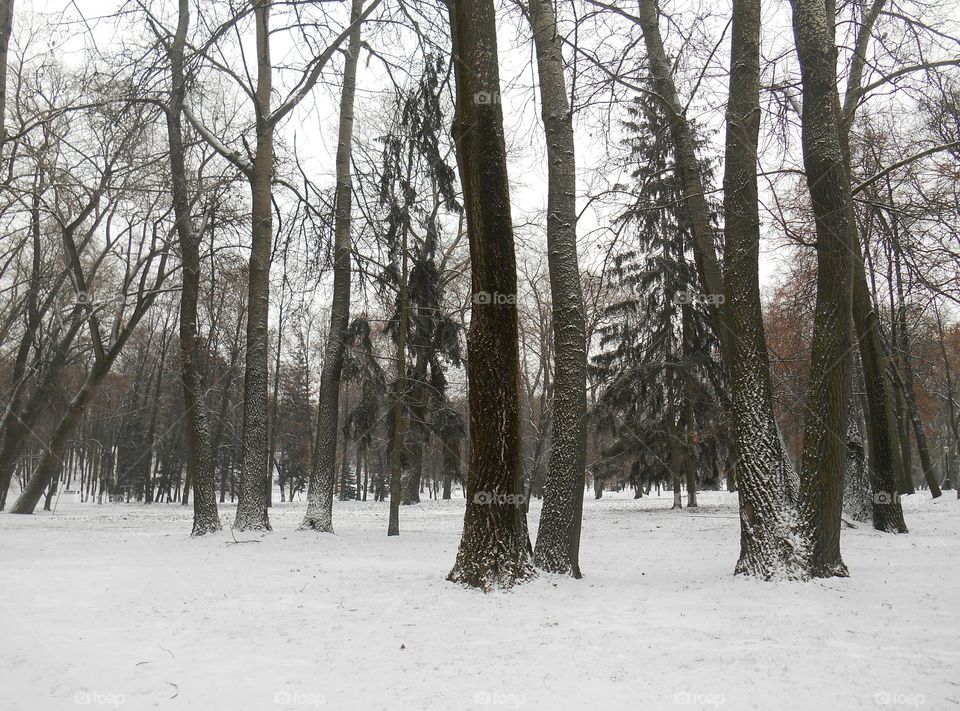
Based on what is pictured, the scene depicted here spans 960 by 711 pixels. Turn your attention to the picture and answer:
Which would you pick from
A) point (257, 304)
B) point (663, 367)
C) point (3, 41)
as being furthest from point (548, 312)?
point (3, 41)

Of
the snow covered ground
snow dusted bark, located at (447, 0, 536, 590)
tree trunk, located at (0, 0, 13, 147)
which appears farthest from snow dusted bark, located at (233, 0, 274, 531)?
snow dusted bark, located at (447, 0, 536, 590)

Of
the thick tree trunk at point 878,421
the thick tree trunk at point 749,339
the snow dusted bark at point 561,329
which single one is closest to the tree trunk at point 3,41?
the snow dusted bark at point 561,329

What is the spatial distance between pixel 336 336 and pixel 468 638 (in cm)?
988

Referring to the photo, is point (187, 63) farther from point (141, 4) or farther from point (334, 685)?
point (334, 685)

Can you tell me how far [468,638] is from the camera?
439cm

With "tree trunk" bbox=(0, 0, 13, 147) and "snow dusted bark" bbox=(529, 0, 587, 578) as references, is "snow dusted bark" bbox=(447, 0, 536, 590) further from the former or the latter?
"tree trunk" bbox=(0, 0, 13, 147)

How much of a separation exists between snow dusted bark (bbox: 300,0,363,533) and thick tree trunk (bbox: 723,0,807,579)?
Answer: 819 centimetres

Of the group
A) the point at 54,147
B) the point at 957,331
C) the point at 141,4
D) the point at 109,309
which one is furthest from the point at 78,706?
the point at 957,331

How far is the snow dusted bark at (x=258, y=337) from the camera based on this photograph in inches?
478

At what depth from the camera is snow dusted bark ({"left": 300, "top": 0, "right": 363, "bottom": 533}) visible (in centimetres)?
1323

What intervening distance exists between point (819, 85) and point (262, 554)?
910 centimetres

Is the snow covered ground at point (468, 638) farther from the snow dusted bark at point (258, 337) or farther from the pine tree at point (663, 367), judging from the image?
the pine tree at point (663, 367)

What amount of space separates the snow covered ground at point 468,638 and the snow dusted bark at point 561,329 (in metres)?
0.52

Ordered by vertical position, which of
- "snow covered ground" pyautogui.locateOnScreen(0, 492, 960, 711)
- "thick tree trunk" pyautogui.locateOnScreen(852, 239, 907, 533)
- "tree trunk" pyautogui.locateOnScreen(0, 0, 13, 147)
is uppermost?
"tree trunk" pyautogui.locateOnScreen(0, 0, 13, 147)
